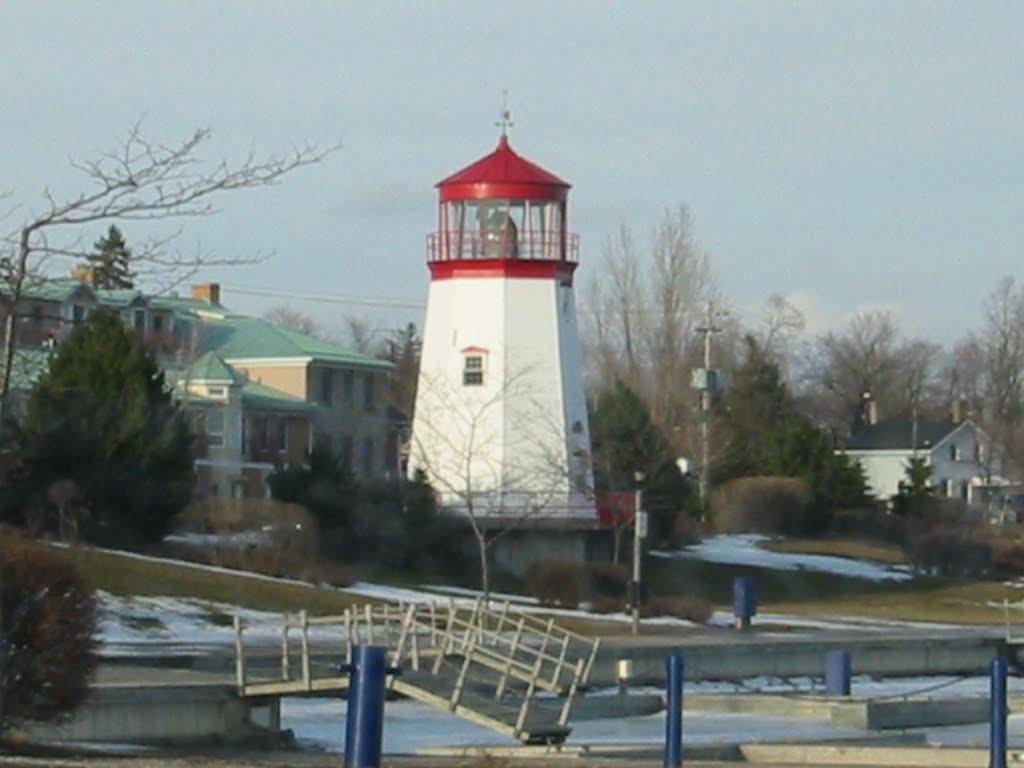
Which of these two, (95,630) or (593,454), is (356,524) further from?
(95,630)

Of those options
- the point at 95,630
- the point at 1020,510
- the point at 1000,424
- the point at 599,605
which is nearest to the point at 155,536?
the point at 599,605

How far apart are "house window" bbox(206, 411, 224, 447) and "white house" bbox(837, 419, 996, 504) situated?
46.2m

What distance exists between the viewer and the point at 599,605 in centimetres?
5656

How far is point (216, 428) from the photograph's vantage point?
74.8 metres

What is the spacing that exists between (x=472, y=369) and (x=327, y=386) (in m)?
19.5

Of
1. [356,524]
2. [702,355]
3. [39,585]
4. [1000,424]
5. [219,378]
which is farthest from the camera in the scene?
[1000,424]

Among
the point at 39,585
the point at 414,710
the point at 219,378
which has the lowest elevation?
the point at 414,710

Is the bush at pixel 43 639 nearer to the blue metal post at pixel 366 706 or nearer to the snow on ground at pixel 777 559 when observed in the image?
the blue metal post at pixel 366 706

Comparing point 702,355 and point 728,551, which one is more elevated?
point 702,355

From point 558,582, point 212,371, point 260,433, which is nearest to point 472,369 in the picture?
point 558,582

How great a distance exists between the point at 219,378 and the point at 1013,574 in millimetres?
25804

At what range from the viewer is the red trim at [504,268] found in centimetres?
6350

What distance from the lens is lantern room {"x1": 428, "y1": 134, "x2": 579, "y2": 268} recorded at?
62.4m

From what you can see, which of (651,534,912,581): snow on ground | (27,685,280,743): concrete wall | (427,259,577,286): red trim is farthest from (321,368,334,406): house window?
(27,685,280,743): concrete wall
